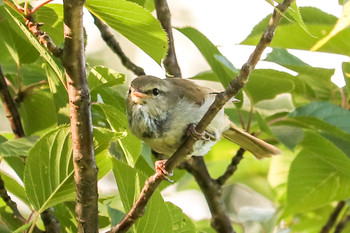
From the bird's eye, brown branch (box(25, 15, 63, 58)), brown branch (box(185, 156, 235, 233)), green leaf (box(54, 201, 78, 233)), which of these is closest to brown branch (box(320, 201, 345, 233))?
brown branch (box(185, 156, 235, 233))

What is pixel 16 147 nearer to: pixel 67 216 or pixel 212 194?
pixel 67 216

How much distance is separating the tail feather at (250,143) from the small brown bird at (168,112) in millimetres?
212

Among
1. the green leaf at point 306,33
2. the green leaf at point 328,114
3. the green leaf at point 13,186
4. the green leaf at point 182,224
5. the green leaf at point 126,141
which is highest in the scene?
the green leaf at point 306,33

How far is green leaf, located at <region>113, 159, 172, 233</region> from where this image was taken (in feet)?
6.76

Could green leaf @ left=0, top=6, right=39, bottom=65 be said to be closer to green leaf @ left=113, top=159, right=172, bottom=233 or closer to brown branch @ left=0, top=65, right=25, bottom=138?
brown branch @ left=0, top=65, right=25, bottom=138

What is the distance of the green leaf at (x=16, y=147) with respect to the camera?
6.98 feet

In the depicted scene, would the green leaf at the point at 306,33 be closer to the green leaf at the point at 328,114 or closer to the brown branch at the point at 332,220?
the green leaf at the point at 328,114

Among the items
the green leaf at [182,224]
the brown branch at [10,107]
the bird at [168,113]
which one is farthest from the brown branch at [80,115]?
the brown branch at [10,107]

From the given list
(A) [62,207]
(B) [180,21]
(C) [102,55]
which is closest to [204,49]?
(A) [62,207]

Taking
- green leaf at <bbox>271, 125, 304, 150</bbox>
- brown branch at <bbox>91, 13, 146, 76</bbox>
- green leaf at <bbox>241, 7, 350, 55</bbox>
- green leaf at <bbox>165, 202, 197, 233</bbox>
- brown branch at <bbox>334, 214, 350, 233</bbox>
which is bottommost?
brown branch at <bbox>334, 214, 350, 233</bbox>

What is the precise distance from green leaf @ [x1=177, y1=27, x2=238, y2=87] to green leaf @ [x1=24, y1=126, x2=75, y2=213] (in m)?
0.81

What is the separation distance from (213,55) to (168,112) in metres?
0.30

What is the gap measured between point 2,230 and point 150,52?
72 centimetres

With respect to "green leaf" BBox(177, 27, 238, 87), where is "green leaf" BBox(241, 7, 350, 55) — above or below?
above
